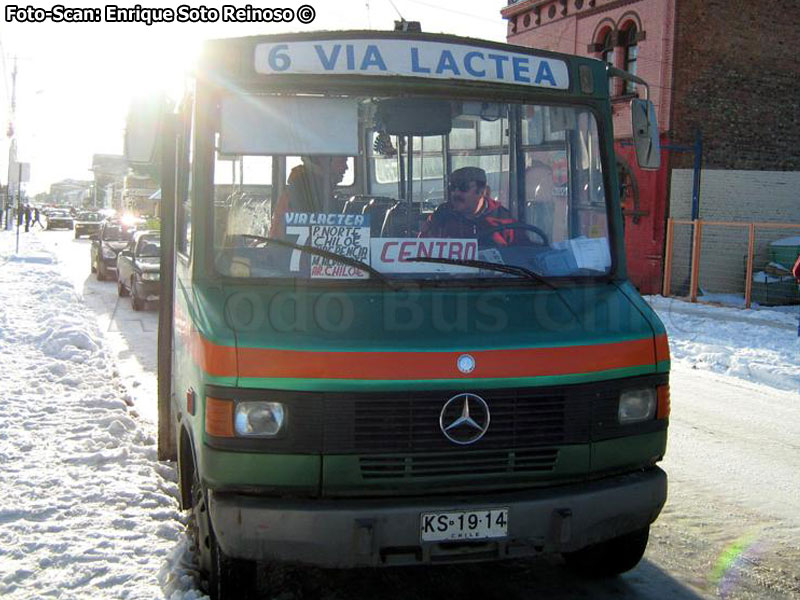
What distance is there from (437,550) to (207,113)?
219 centimetres

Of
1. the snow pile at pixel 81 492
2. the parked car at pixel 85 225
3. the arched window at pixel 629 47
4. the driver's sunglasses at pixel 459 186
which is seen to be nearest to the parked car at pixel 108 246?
the arched window at pixel 629 47

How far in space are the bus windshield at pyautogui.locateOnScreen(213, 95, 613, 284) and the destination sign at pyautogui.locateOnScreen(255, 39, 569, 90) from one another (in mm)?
133

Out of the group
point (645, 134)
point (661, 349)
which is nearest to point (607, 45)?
point (645, 134)

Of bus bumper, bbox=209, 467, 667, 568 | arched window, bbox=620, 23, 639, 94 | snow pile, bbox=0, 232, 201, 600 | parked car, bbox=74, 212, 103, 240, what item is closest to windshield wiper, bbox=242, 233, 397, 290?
bus bumper, bbox=209, 467, 667, 568

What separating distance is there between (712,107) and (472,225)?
19886mm

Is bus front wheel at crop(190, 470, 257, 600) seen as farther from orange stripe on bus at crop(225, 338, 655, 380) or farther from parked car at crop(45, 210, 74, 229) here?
parked car at crop(45, 210, 74, 229)

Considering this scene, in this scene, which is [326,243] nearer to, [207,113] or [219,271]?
[219,271]

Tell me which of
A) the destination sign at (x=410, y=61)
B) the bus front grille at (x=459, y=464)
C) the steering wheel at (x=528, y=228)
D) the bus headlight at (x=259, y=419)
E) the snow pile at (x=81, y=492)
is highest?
the destination sign at (x=410, y=61)

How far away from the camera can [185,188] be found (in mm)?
4902

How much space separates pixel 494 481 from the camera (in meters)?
3.88

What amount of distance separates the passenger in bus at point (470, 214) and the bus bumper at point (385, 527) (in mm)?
1251

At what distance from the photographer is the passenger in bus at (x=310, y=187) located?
4.35 m

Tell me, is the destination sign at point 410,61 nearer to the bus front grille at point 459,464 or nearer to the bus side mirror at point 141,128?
the bus side mirror at point 141,128

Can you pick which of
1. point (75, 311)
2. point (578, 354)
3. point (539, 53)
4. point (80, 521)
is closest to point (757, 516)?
point (578, 354)
